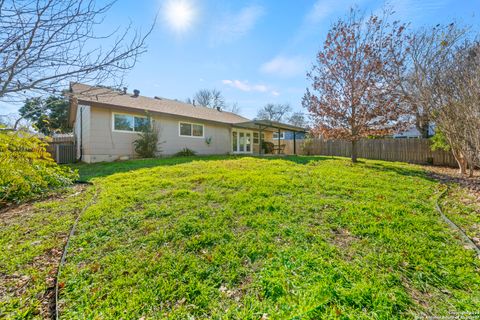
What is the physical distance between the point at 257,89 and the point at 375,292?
60.8 feet

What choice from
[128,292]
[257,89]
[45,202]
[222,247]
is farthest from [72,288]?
[257,89]

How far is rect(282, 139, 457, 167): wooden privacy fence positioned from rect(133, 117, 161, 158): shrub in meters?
12.4

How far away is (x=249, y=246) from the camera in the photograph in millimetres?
2688

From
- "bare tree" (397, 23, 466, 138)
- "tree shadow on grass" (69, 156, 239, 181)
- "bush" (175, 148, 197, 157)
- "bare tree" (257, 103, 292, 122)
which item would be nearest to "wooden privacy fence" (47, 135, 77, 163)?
"tree shadow on grass" (69, 156, 239, 181)

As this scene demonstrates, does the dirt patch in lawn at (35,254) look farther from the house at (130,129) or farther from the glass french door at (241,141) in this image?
the glass french door at (241,141)

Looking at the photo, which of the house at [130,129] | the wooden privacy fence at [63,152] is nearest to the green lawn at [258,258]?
the house at [130,129]

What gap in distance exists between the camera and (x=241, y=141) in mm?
16844

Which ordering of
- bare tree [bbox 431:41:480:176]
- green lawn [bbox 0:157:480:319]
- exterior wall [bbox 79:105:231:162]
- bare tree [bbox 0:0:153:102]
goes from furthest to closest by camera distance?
exterior wall [bbox 79:105:231:162] < bare tree [bbox 431:41:480:176] < bare tree [bbox 0:0:153:102] < green lawn [bbox 0:157:480:319]

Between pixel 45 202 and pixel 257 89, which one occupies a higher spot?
pixel 257 89

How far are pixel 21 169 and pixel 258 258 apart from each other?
4923mm

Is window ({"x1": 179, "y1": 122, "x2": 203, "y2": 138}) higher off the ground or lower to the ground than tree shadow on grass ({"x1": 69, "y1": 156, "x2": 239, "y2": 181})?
higher

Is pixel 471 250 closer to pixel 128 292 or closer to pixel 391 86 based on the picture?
pixel 128 292

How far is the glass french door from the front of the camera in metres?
16.3

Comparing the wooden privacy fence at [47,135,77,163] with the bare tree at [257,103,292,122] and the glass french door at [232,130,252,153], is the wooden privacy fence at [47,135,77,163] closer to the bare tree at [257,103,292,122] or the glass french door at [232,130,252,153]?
the glass french door at [232,130,252,153]
